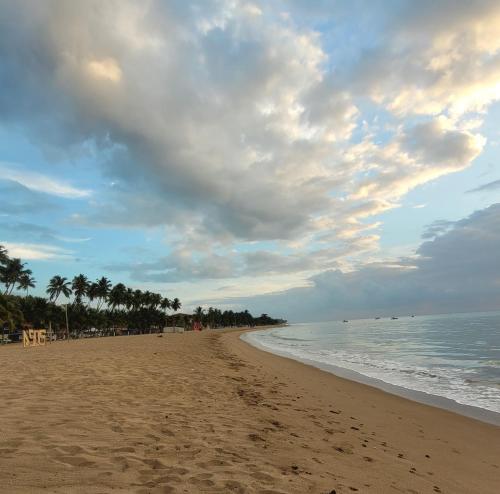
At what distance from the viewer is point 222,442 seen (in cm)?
571

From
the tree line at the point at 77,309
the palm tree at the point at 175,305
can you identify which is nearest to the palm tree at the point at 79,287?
the tree line at the point at 77,309

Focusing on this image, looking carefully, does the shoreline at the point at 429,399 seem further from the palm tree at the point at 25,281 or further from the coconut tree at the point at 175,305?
the coconut tree at the point at 175,305

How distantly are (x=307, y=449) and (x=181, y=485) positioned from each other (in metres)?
2.40

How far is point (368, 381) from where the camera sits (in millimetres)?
16344

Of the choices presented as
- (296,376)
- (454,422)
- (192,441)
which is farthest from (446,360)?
(192,441)

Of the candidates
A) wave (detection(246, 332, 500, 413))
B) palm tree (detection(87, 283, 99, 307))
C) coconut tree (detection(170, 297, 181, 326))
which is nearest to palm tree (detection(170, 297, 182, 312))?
Result: coconut tree (detection(170, 297, 181, 326))

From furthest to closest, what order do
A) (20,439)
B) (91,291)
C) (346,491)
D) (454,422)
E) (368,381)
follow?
(91,291)
(368,381)
(454,422)
(20,439)
(346,491)

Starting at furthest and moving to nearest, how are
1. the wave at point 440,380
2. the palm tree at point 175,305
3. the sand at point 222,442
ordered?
the palm tree at point 175,305 → the wave at point 440,380 → the sand at point 222,442

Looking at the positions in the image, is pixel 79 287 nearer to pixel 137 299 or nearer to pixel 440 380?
pixel 137 299

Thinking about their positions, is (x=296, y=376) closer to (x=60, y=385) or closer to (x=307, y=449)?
(x=60, y=385)

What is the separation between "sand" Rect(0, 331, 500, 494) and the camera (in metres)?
4.19

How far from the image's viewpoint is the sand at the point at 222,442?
4188 mm

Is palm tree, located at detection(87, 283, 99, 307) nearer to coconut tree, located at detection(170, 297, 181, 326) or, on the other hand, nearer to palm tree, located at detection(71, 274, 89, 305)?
palm tree, located at detection(71, 274, 89, 305)

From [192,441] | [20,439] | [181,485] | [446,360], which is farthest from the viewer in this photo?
[446,360]
